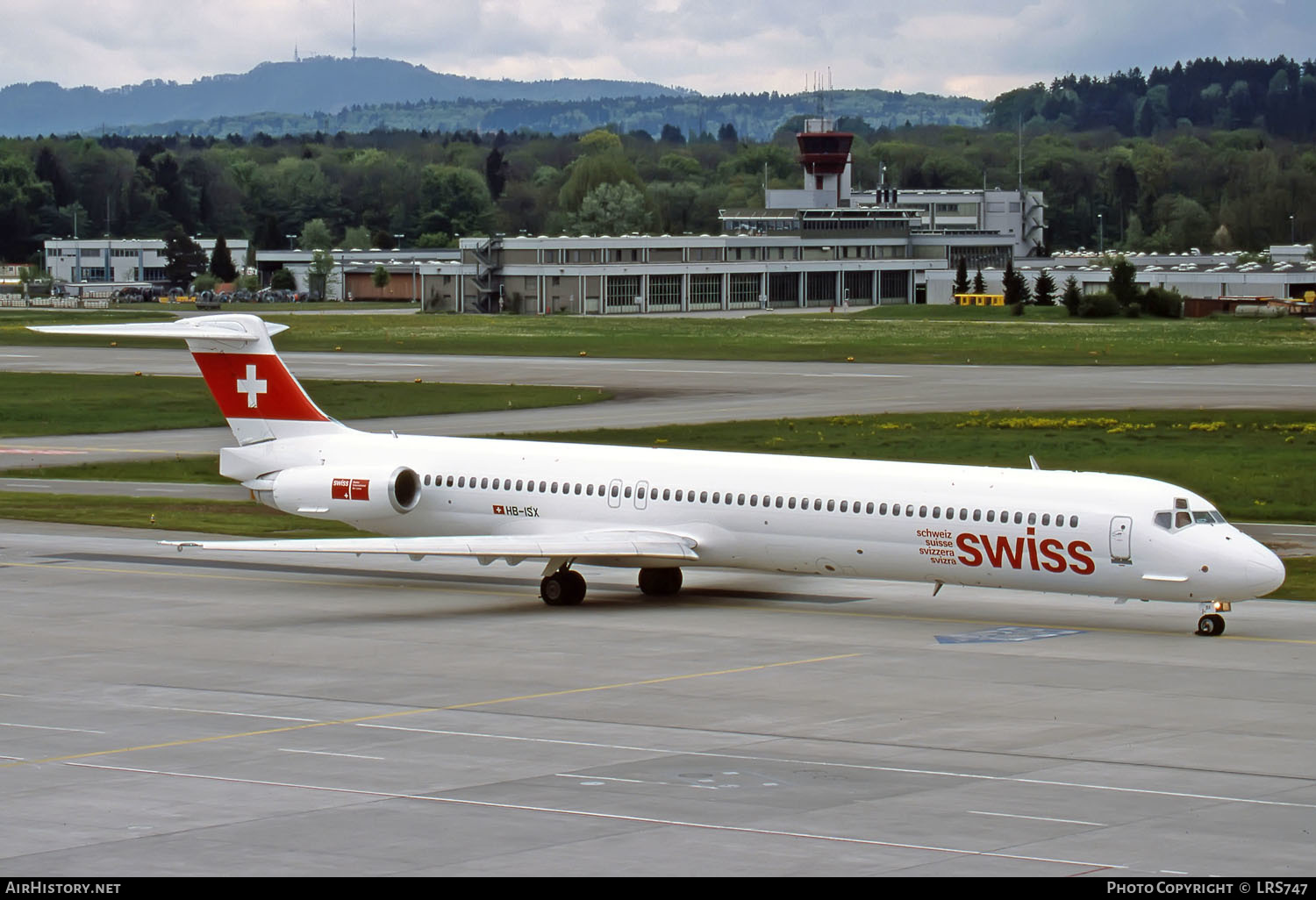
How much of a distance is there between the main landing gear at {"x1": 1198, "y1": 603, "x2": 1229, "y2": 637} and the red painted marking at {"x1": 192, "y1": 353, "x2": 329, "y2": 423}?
766 inches

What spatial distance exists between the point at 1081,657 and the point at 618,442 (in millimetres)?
32623

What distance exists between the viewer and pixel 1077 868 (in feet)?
56.9

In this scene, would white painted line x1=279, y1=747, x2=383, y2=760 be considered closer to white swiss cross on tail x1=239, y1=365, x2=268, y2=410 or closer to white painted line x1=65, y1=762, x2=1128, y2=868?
white painted line x1=65, y1=762, x2=1128, y2=868

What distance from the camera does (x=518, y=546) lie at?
3534cm

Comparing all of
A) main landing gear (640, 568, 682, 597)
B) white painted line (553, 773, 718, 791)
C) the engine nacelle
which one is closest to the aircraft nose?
main landing gear (640, 568, 682, 597)

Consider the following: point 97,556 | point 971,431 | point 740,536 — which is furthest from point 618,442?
point 740,536

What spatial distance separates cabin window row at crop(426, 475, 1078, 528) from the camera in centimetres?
3297

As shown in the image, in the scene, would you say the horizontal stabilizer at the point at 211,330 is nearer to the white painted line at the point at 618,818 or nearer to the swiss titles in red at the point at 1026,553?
the swiss titles in red at the point at 1026,553

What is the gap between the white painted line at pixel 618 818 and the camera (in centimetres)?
1791

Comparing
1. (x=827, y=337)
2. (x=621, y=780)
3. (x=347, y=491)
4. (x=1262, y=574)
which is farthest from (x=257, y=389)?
(x=827, y=337)

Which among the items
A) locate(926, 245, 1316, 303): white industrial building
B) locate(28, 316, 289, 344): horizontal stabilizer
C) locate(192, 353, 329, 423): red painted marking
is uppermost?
locate(926, 245, 1316, 303): white industrial building

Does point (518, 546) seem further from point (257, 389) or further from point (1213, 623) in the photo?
point (1213, 623)

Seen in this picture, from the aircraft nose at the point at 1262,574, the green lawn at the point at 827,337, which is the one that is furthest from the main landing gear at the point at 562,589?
the green lawn at the point at 827,337

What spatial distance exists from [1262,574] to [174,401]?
58.8 m
